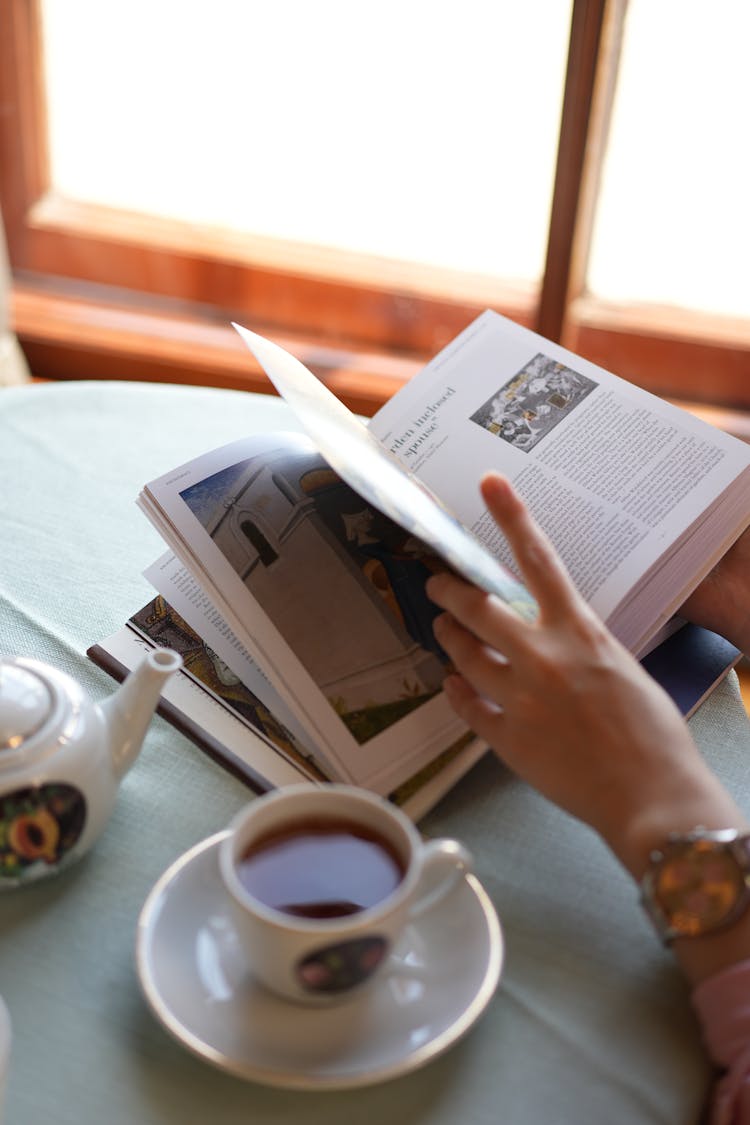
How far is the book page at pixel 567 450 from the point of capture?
2.56 ft

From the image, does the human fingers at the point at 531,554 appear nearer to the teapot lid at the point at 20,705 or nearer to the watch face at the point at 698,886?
the watch face at the point at 698,886

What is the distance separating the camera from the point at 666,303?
1667 millimetres

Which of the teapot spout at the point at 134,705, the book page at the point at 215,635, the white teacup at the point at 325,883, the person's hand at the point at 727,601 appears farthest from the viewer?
the person's hand at the point at 727,601

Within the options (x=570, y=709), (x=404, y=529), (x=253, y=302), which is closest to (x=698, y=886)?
(x=570, y=709)

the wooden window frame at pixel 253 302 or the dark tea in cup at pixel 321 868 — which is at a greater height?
the dark tea in cup at pixel 321 868

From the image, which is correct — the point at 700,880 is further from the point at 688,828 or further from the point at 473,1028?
the point at 473,1028

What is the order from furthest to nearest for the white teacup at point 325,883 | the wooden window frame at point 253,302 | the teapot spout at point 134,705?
the wooden window frame at point 253,302 → the teapot spout at point 134,705 → the white teacup at point 325,883

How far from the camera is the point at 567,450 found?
845mm

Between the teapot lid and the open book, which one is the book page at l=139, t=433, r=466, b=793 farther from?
the teapot lid

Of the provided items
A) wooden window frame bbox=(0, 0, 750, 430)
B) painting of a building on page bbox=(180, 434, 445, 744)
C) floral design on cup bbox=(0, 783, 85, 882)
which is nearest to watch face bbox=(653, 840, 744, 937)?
painting of a building on page bbox=(180, 434, 445, 744)

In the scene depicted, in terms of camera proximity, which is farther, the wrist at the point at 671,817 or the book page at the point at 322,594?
the book page at the point at 322,594

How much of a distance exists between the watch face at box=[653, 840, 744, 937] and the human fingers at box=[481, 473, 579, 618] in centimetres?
15

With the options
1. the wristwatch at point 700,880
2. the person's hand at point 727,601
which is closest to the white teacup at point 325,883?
the wristwatch at point 700,880

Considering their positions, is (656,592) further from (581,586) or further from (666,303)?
(666,303)
